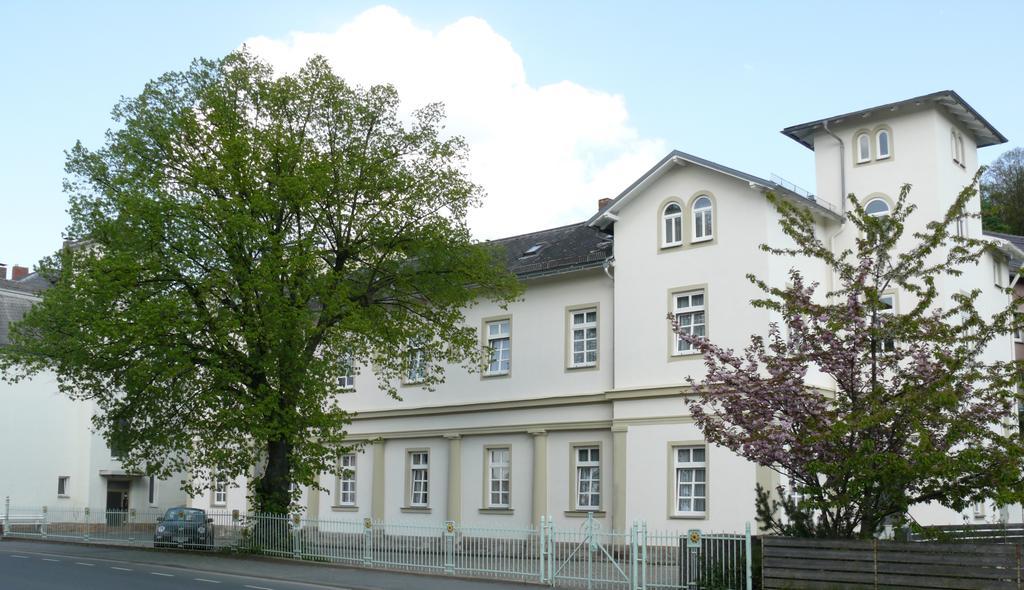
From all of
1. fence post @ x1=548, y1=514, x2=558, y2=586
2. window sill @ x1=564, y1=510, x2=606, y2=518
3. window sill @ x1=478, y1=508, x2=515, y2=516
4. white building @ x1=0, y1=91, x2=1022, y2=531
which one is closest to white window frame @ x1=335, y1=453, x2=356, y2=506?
white building @ x1=0, y1=91, x2=1022, y2=531

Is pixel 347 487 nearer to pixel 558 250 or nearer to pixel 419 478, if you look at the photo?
pixel 419 478

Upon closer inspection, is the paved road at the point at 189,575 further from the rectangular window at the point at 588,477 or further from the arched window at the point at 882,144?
the arched window at the point at 882,144

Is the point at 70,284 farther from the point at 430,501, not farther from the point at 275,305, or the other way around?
the point at 430,501

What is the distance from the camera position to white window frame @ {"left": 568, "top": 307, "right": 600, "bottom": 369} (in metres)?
29.7

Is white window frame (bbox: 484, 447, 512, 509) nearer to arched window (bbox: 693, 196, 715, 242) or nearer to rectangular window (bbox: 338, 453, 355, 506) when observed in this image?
rectangular window (bbox: 338, 453, 355, 506)

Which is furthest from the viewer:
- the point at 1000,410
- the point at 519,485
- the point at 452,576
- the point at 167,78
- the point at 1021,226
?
the point at 1021,226

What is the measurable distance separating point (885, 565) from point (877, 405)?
90.3 inches

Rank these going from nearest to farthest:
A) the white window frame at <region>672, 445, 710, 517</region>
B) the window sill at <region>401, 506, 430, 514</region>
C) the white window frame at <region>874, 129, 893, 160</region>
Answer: the white window frame at <region>672, 445, 710, 517</region> → the white window frame at <region>874, 129, 893, 160</region> → the window sill at <region>401, 506, 430, 514</region>

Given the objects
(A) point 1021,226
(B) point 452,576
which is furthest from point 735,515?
(A) point 1021,226

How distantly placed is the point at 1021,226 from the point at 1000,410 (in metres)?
51.9

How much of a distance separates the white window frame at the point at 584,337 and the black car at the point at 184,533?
435 inches

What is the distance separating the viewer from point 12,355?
25.3 meters

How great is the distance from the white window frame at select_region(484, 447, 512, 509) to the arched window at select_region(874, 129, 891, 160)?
13.2 metres

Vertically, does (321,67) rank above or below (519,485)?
above
